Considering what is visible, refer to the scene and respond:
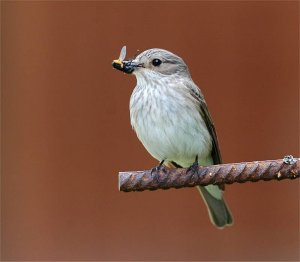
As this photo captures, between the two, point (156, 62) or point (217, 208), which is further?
point (217, 208)

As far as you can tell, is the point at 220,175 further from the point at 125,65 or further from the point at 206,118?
the point at 206,118

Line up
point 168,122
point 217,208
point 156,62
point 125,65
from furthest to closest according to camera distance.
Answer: point 217,208
point 156,62
point 168,122
point 125,65

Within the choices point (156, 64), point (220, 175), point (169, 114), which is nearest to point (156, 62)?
point (156, 64)

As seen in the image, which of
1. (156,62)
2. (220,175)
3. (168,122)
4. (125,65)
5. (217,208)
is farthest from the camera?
(217,208)

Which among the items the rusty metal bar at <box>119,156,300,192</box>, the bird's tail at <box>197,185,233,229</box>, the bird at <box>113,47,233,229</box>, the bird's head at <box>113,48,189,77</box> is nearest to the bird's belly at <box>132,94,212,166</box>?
the bird at <box>113,47,233,229</box>

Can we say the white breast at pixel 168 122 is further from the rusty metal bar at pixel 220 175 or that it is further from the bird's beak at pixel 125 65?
the rusty metal bar at pixel 220 175

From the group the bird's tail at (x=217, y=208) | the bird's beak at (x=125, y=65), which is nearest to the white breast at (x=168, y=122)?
the bird's beak at (x=125, y=65)

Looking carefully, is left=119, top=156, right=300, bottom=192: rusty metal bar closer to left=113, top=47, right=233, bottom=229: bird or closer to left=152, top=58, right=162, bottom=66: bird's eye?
left=113, top=47, right=233, bottom=229: bird
